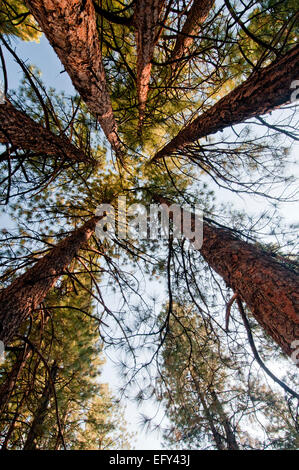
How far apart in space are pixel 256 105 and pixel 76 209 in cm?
360

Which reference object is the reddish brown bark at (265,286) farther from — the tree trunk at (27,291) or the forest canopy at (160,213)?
the tree trunk at (27,291)

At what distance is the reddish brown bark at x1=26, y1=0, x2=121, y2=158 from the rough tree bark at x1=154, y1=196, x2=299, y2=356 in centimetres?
235

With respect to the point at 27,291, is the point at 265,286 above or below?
below

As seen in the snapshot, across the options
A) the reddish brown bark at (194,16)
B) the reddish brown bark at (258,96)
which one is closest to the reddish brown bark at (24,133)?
the reddish brown bark at (258,96)

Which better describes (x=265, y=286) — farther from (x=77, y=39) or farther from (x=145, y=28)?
(x=145, y=28)

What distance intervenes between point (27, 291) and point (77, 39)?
2.45 m

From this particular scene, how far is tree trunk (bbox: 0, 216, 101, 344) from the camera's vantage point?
170 centimetres

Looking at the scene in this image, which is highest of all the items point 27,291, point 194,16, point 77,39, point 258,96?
point 194,16

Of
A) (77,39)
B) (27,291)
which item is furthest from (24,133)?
(27,291)

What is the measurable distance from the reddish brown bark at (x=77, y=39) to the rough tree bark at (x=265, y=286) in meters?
2.35

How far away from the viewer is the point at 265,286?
1.35m
